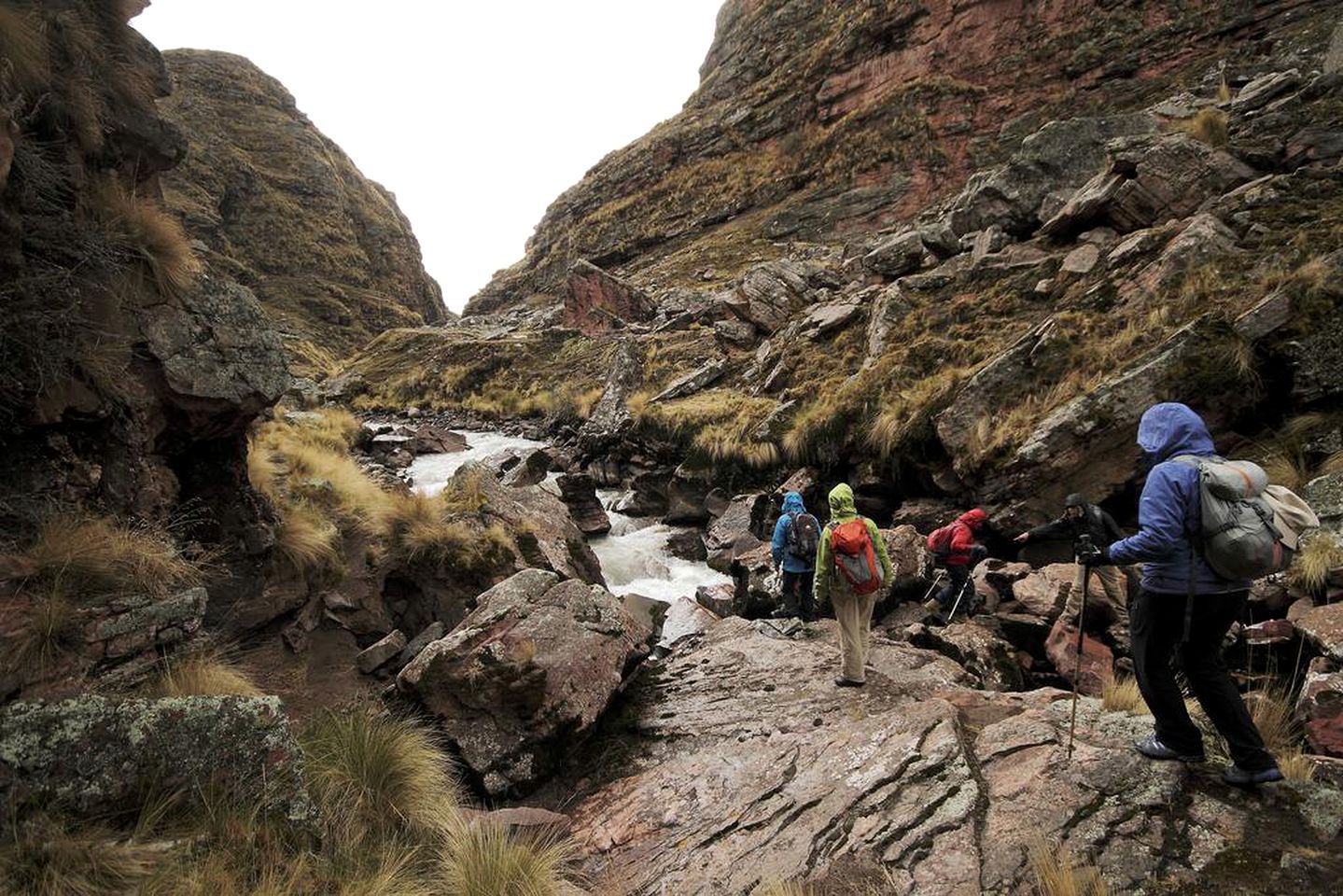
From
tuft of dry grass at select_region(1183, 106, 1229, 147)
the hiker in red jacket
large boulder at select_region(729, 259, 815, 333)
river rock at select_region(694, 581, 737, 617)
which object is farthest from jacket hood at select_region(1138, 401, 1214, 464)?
large boulder at select_region(729, 259, 815, 333)

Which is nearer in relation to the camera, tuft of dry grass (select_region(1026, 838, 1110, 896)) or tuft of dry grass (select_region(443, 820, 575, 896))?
tuft of dry grass (select_region(1026, 838, 1110, 896))

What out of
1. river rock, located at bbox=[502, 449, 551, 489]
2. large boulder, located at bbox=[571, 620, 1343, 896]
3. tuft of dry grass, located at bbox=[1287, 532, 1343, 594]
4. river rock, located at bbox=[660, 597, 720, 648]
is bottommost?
river rock, located at bbox=[660, 597, 720, 648]

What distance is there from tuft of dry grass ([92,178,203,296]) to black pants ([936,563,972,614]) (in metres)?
10.9

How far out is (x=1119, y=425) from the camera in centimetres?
1023

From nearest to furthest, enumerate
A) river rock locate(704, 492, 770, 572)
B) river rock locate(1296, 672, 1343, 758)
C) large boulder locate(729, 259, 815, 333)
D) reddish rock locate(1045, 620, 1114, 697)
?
river rock locate(1296, 672, 1343, 758) → reddish rock locate(1045, 620, 1114, 697) → river rock locate(704, 492, 770, 572) → large boulder locate(729, 259, 815, 333)

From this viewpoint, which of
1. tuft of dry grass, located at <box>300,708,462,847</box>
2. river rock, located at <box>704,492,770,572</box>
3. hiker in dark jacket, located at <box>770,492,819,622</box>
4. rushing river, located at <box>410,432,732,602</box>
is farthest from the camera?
river rock, located at <box>704,492,770,572</box>

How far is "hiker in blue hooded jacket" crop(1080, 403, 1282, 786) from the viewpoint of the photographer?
385cm

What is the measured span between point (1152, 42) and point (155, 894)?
2038 inches

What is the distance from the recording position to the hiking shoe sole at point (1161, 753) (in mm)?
4086

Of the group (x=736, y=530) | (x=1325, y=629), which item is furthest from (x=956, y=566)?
(x=736, y=530)

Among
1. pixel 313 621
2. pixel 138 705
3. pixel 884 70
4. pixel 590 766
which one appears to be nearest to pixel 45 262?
pixel 138 705

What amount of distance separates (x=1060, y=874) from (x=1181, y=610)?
1.90m

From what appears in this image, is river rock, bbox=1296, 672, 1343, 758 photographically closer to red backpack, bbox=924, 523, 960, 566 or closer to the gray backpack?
the gray backpack

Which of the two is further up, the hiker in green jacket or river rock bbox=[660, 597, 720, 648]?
the hiker in green jacket
